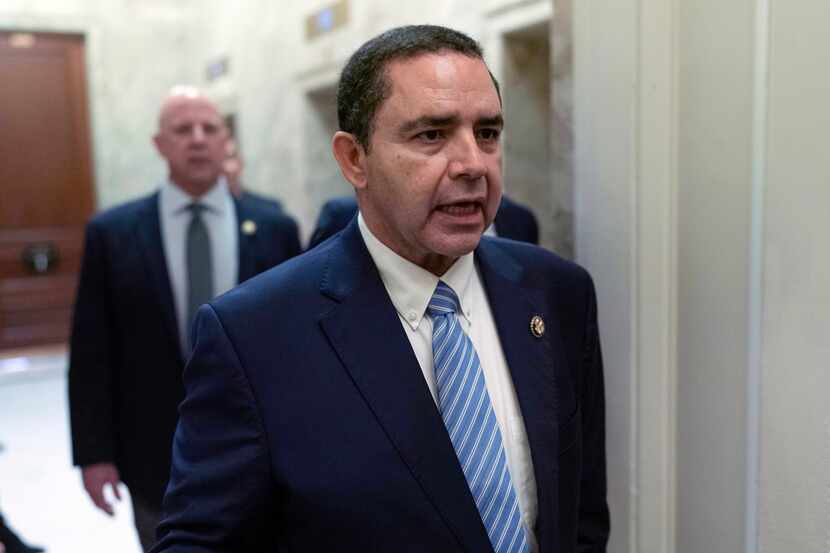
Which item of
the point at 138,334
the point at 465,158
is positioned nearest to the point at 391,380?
the point at 465,158

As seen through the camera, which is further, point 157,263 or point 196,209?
point 196,209

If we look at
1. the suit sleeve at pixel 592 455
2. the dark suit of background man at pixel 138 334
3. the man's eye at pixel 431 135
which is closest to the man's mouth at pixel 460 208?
the man's eye at pixel 431 135

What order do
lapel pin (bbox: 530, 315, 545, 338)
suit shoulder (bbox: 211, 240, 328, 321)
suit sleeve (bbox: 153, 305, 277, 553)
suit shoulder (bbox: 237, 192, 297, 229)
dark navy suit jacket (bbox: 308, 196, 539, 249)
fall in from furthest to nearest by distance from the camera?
1. suit shoulder (bbox: 237, 192, 297, 229)
2. dark navy suit jacket (bbox: 308, 196, 539, 249)
3. lapel pin (bbox: 530, 315, 545, 338)
4. suit shoulder (bbox: 211, 240, 328, 321)
5. suit sleeve (bbox: 153, 305, 277, 553)

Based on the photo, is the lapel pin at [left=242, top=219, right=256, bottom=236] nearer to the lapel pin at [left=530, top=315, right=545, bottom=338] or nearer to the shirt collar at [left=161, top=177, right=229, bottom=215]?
the shirt collar at [left=161, top=177, right=229, bottom=215]

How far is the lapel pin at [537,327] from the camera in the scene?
1.52 metres

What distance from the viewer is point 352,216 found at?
2225 millimetres

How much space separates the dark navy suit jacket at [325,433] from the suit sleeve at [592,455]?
0.48ft

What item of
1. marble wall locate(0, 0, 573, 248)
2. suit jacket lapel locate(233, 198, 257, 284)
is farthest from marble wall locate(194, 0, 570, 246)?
suit jacket lapel locate(233, 198, 257, 284)

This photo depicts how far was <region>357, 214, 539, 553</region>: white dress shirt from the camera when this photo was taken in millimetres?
1439

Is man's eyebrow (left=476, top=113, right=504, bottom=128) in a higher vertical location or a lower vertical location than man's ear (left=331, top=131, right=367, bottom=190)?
higher

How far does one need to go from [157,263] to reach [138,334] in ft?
0.77

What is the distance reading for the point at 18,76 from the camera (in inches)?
332

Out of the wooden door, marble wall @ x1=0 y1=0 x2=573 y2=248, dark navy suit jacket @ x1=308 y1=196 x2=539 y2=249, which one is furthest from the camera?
the wooden door

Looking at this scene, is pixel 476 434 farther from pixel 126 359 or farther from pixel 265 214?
pixel 265 214
